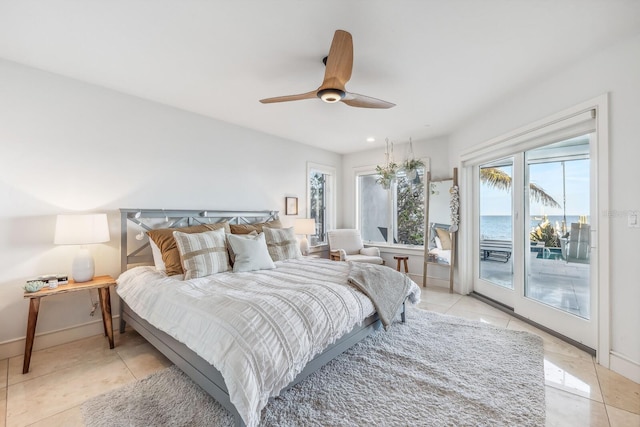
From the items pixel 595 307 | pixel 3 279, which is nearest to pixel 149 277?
pixel 3 279

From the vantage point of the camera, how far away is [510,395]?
1.87m

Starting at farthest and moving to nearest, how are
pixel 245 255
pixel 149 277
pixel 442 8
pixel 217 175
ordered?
1. pixel 217 175
2. pixel 245 255
3. pixel 149 277
4. pixel 442 8

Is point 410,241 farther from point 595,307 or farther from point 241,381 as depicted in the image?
point 241,381

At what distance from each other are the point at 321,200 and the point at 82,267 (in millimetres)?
3984

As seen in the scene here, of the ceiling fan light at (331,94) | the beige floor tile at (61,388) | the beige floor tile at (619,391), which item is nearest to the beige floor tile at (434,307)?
the beige floor tile at (619,391)

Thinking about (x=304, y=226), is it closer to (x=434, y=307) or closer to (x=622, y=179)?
(x=434, y=307)

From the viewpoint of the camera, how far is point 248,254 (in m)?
2.89

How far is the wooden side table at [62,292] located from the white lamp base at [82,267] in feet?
0.17

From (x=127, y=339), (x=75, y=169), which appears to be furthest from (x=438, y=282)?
(x=75, y=169)

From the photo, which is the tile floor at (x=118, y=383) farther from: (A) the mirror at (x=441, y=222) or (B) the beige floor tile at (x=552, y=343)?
(A) the mirror at (x=441, y=222)

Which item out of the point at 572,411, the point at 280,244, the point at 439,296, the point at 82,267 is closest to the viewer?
the point at 572,411

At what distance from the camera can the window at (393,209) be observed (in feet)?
16.8

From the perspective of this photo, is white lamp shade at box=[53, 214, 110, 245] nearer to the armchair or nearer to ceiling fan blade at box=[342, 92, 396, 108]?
ceiling fan blade at box=[342, 92, 396, 108]

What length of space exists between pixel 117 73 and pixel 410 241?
16.0 feet
